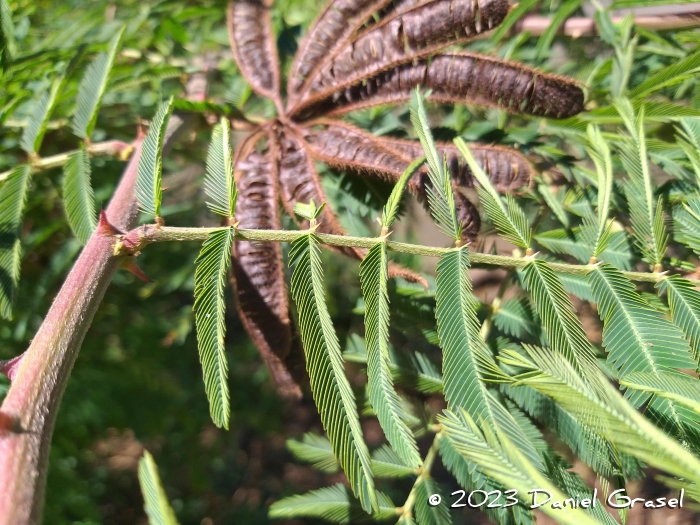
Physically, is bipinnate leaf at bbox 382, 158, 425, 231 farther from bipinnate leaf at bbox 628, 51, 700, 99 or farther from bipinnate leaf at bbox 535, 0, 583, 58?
bipinnate leaf at bbox 535, 0, 583, 58

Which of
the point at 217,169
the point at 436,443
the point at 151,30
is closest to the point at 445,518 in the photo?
the point at 436,443

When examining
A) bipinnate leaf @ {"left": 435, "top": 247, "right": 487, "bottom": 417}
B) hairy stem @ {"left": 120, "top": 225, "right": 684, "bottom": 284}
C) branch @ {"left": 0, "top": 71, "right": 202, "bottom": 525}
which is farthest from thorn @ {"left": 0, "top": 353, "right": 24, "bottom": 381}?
bipinnate leaf @ {"left": 435, "top": 247, "right": 487, "bottom": 417}

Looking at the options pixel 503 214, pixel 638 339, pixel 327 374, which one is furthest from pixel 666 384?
pixel 327 374

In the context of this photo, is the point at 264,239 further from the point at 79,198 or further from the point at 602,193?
the point at 602,193

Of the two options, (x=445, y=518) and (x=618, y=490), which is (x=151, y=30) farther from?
(x=618, y=490)

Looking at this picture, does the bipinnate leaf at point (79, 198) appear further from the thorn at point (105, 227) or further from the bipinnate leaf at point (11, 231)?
the thorn at point (105, 227)
